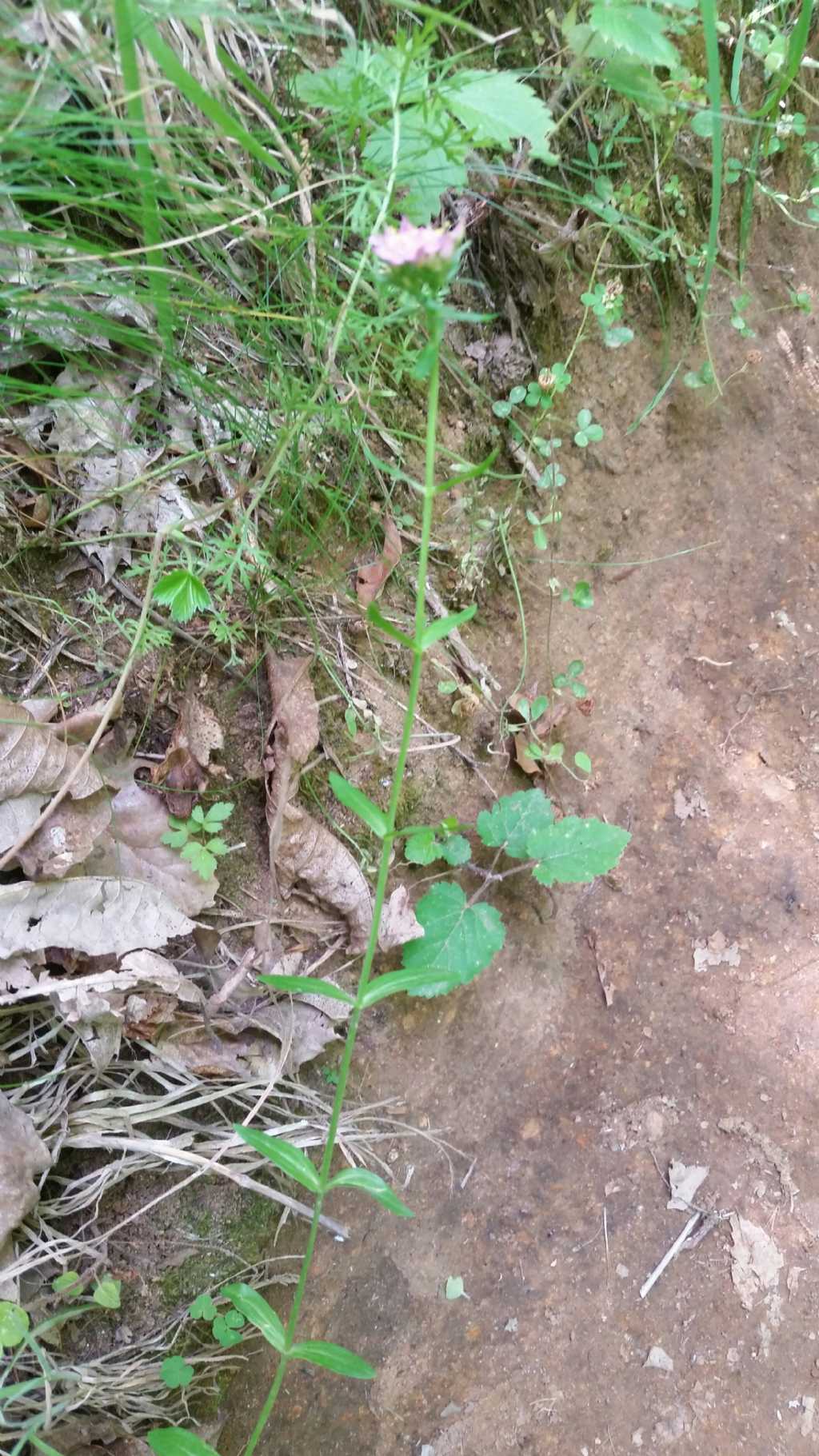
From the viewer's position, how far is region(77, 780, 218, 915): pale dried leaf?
156cm

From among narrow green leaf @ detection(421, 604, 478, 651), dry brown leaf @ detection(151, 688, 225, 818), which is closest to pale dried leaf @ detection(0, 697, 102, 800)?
dry brown leaf @ detection(151, 688, 225, 818)

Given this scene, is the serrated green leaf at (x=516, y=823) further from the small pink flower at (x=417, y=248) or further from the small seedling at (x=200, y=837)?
the small pink flower at (x=417, y=248)

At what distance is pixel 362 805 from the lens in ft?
3.73

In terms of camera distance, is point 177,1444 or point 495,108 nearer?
point 177,1444

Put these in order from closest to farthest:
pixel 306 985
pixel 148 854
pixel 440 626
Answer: pixel 440 626
pixel 306 985
pixel 148 854

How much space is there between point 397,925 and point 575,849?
1.31 ft

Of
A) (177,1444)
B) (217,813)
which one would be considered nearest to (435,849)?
(217,813)

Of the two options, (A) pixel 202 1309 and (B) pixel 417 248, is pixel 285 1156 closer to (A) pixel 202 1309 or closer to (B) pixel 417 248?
(A) pixel 202 1309

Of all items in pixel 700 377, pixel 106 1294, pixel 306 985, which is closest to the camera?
pixel 306 985

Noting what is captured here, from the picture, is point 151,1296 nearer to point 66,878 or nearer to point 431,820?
point 66,878

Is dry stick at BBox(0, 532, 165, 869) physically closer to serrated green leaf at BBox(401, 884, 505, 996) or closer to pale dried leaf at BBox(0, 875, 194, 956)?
pale dried leaf at BBox(0, 875, 194, 956)

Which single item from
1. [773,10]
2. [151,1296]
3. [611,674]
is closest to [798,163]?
[773,10]

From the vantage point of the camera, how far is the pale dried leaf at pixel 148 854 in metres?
1.56

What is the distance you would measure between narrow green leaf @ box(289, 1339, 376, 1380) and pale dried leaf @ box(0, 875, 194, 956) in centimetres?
66
